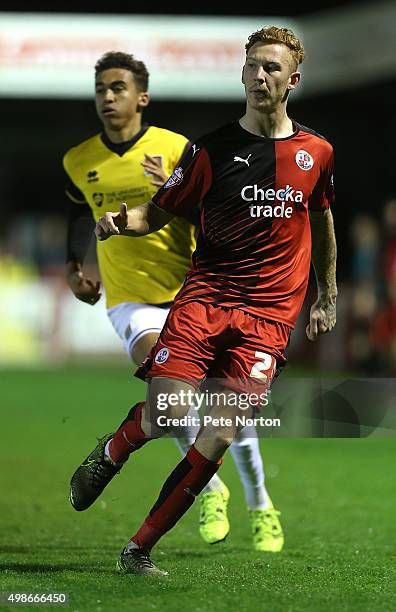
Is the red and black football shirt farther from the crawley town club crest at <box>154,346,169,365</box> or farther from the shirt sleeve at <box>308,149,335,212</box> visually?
the crawley town club crest at <box>154,346,169,365</box>

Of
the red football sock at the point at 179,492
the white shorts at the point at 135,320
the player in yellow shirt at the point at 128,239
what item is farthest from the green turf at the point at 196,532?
the white shorts at the point at 135,320

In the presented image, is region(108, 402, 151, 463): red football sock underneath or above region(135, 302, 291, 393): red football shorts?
underneath

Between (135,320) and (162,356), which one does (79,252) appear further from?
(162,356)

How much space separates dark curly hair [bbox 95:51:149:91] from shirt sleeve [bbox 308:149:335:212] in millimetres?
1576

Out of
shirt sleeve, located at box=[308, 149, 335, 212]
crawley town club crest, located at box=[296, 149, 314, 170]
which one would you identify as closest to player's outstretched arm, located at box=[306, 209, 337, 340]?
shirt sleeve, located at box=[308, 149, 335, 212]

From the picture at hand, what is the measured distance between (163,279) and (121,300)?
0.28m

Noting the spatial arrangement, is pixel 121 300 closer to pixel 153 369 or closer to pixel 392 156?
pixel 153 369

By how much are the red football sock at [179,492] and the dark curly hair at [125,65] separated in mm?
2375

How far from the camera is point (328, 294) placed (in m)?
6.02

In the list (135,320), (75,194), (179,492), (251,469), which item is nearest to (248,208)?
(179,492)

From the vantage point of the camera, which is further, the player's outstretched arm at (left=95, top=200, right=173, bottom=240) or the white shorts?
the white shorts

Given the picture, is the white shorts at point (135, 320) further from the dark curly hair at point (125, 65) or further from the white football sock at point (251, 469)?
the dark curly hair at point (125, 65)

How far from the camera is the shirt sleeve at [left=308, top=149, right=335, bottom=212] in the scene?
5.72 metres

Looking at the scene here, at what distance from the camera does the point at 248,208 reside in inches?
218
